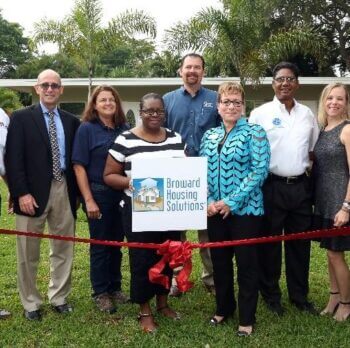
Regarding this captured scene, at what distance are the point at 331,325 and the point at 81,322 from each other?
2.25 meters

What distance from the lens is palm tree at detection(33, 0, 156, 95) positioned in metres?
17.3

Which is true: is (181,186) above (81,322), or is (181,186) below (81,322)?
above

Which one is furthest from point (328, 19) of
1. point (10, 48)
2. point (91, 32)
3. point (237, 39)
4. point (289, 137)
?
point (10, 48)

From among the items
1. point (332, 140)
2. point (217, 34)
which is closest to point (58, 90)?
point (332, 140)

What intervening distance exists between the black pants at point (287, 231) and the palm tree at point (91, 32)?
13457 mm

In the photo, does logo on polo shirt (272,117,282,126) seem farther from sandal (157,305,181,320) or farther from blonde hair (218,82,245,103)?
sandal (157,305,181,320)

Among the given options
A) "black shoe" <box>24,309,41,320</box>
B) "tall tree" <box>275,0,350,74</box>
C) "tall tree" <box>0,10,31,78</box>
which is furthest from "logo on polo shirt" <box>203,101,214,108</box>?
"tall tree" <box>0,10,31,78</box>

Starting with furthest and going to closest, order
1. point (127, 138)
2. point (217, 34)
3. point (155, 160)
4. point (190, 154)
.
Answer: point (217, 34), point (190, 154), point (127, 138), point (155, 160)

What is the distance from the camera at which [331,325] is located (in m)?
4.74

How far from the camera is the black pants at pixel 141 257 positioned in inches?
178

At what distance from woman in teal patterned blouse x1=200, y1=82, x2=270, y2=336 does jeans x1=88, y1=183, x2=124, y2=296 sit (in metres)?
1.04

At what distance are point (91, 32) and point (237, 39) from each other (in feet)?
15.4

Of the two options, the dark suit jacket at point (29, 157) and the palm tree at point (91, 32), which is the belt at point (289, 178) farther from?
the palm tree at point (91, 32)

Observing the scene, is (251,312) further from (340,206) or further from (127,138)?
(127,138)
